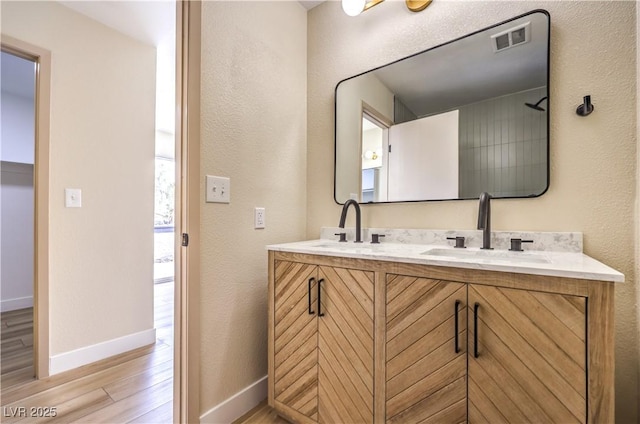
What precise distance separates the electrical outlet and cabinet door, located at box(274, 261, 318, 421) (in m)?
0.31

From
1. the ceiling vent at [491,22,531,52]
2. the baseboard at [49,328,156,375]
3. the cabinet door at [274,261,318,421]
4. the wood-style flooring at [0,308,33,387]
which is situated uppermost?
the ceiling vent at [491,22,531,52]

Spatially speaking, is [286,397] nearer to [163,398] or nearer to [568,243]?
[163,398]

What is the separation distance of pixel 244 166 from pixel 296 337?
2.99ft

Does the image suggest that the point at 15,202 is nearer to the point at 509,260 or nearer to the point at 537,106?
the point at 509,260

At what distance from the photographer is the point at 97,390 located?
64.5 inches

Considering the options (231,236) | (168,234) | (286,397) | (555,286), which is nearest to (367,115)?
(231,236)

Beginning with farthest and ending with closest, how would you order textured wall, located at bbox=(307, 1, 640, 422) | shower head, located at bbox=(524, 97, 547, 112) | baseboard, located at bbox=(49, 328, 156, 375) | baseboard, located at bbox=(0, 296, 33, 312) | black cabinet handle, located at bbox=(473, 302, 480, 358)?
1. baseboard, located at bbox=(0, 296, 33, 312)
2. baseboard, located at bbox=(49, 328, 156, 375)
3. shower head, located at bbox=(524, 97, 547, 112)
4. textured wall, located at bbox=(307, 1, 640, 422)
5. black cabinet handle, located at bbox=(473, 302, 480, 358)

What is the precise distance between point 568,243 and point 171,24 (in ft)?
9.09

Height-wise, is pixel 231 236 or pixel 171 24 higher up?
pixel 171 24

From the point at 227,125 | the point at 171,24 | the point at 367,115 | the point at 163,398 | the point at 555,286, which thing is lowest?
the point at 163,398

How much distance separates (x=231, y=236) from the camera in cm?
146

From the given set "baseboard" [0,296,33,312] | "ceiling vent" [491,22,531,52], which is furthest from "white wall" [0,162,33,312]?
"ceiling vent" [491,22,531,52]

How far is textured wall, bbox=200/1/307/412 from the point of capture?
53.4 inches

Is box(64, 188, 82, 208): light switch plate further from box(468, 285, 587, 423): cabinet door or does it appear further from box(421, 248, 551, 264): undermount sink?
box(468, 285, 587, 423): cabinet door
